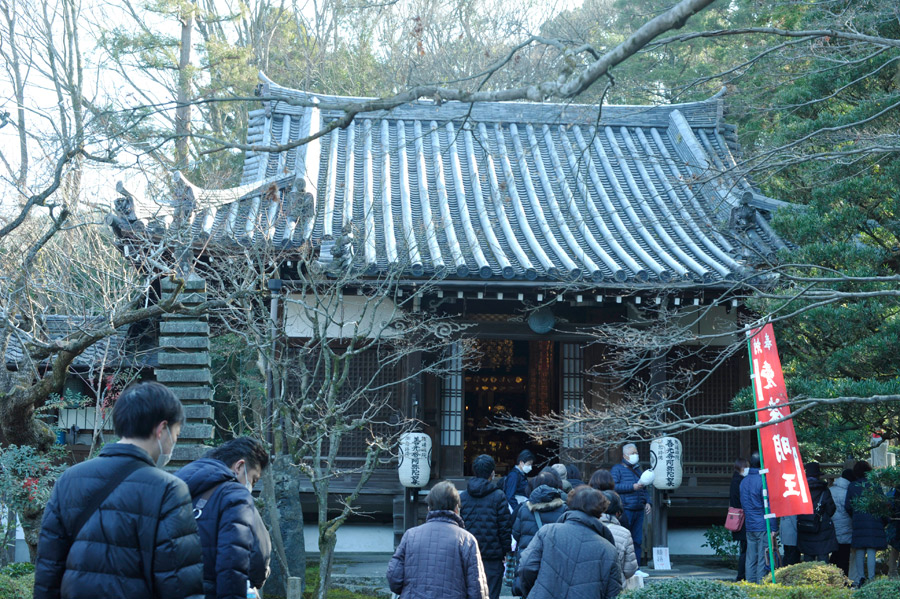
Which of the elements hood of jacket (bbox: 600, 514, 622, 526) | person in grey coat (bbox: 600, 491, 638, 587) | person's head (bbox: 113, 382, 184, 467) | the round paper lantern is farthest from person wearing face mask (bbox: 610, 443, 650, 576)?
person's head (bbox: 113, 382, 184, 467)

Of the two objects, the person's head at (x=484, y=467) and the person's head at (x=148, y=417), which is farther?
the person's head at (x=484, y=467)

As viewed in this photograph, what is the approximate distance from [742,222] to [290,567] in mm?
8026

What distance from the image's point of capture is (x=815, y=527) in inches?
397

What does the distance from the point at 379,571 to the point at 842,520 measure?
5800 millimetres

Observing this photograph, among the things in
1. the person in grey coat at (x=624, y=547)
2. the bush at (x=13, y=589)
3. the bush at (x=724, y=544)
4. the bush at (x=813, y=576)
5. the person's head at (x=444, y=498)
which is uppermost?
the person's head at (x=444, y=498)

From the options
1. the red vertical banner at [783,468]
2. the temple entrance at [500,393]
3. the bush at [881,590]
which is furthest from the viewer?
the temple entrance at [500,393]

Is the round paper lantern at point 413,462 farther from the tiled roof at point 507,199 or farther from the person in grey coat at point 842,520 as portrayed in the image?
the person in grey coat at point 842,520

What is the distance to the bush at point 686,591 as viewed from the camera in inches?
237

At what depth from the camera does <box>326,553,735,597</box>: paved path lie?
10227 millimetres

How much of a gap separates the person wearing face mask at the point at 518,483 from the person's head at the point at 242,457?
18.4ft

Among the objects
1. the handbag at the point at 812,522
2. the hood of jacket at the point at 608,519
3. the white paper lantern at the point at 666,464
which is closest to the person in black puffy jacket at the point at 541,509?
the hood of jacket at the point at 608,519

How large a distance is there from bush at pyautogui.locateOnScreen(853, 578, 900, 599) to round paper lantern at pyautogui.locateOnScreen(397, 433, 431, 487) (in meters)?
5.61

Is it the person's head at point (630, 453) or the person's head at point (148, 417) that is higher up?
the person's head at point (148, 417)

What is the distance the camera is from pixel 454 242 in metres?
12.2
